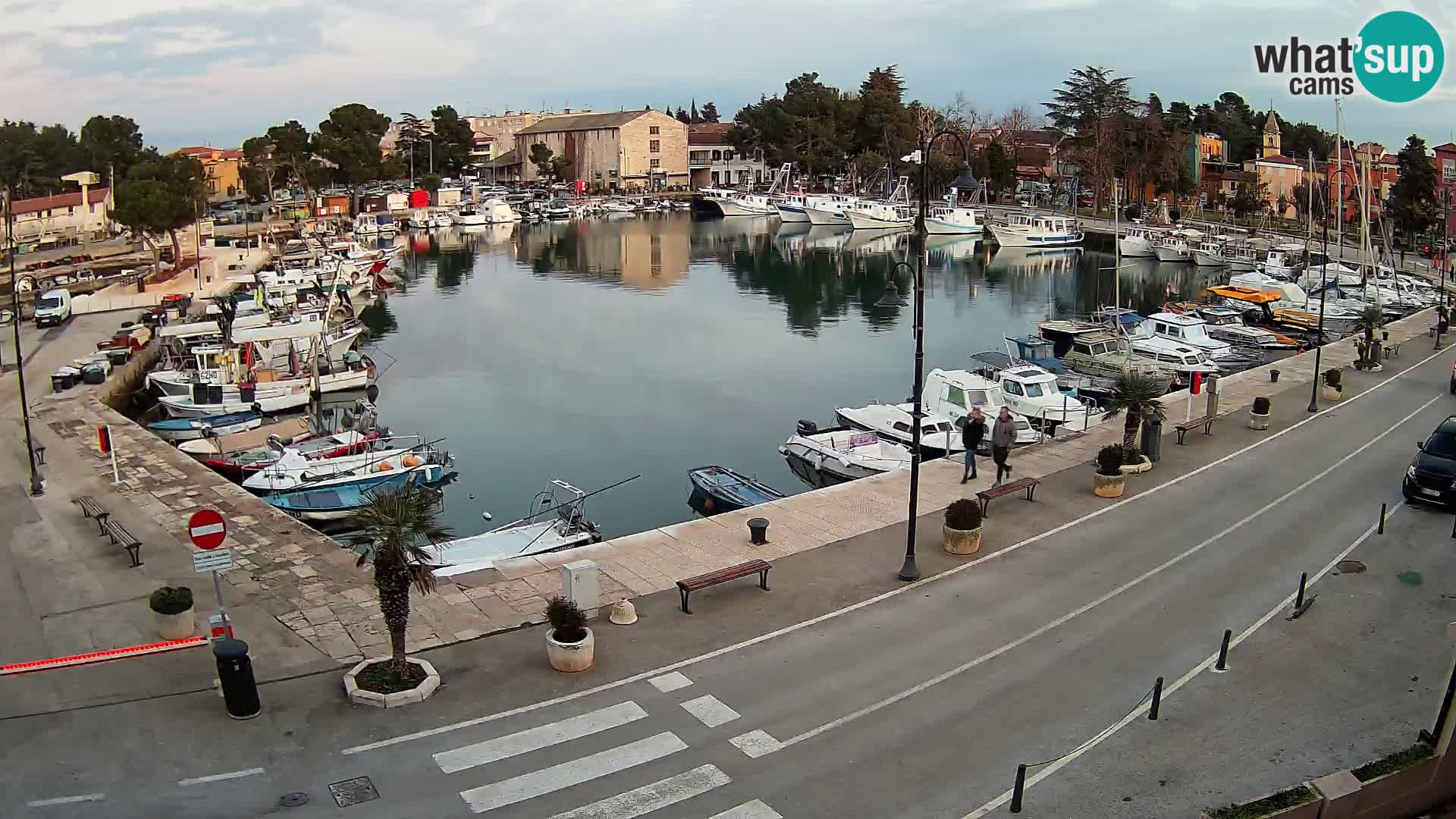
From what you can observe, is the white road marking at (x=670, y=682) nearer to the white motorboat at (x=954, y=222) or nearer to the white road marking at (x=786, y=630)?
the white road marking at (x=786, y=630)

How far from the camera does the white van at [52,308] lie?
160 ft

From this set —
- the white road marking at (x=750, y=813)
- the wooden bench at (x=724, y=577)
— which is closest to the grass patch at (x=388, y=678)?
the wooden bench at (x=724, y=577)

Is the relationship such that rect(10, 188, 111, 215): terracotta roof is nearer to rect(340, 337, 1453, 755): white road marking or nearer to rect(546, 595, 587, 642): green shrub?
rect(546, 595, 587, 642): green shrub

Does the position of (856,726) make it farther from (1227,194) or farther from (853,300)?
(1227,194)

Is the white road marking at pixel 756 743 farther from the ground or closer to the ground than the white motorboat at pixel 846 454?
closer to the ground

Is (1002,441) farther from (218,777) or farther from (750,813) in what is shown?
(218,777)

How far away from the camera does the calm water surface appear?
33938 mm

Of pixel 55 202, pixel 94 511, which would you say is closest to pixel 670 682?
pixel 94 511

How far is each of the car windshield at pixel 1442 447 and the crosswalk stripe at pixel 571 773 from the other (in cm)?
1660

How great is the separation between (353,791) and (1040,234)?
320 feet

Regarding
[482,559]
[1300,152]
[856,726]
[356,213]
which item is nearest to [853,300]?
[482,559]

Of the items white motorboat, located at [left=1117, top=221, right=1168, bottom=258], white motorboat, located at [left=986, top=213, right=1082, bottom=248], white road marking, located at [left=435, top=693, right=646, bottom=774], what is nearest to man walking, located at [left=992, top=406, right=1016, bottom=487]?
Result: white road marking, located at [left=435, top=693, right=646, bottom=774]

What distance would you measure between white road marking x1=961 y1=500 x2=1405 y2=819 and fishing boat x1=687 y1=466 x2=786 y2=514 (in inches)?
457

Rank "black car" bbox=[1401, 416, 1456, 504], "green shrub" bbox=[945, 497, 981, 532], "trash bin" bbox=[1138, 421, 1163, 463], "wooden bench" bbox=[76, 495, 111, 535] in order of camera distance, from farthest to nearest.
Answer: "trash bin" bbox=[1138, 421, 1163, 463] → "wooden bench" bbox=[76, 495, 111, 535] → "black car" bbox=[1401, 416, 1456, 504] → "green shrub" bbox=[945, 497, 981, 532]
